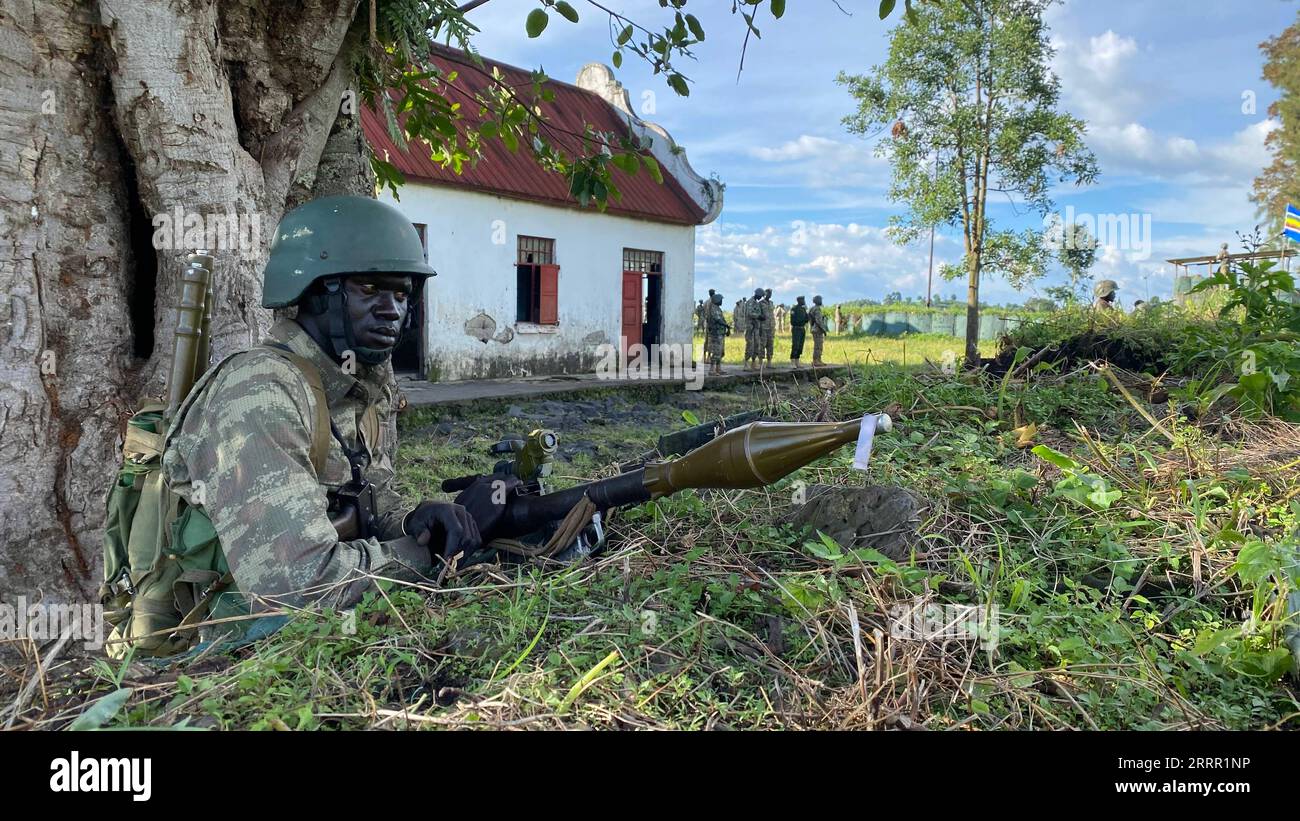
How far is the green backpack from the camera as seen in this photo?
2.48 metres

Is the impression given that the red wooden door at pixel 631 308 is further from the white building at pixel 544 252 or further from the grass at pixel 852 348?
the grass at pixel 852 348

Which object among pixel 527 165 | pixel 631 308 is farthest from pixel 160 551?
pixel 631 308

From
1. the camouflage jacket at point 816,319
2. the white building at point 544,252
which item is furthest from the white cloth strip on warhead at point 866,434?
the camouflage jacket at point 816,319

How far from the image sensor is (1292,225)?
736cm

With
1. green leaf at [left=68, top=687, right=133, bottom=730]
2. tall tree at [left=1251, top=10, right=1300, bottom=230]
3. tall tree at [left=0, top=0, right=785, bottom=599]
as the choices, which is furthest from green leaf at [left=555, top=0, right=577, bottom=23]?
tall tree at [left=1251, top=10, right=1300, bottom=230]

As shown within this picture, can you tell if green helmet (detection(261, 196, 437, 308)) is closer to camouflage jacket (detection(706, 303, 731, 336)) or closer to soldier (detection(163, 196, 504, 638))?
soldier (detection(163, 196, 504, 638))

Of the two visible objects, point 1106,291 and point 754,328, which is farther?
point 754,328

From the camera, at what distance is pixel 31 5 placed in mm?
3285

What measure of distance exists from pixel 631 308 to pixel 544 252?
2789 mm

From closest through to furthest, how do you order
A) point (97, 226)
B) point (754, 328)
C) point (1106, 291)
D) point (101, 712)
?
1. point (101, 712)
2. point (97, 226)
3. point (1106, 291)
4. point (754, 328)

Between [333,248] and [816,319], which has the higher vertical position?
[816,319]

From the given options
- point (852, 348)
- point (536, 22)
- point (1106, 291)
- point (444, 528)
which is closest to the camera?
point (444, 528)

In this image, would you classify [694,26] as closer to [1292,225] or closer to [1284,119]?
[1292,225]

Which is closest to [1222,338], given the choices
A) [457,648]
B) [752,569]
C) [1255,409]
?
[1255,409]
